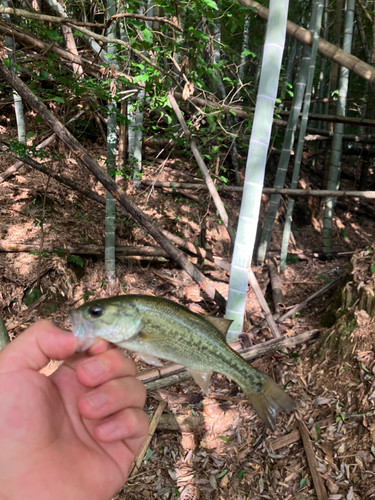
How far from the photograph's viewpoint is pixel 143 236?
6.51m

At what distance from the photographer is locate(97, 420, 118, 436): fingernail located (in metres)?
1.24

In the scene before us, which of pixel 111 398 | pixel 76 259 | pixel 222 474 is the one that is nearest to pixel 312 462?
pixel 222 474

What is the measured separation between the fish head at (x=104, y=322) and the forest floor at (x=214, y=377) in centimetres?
239

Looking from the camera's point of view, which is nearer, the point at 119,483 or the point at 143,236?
the point at 119,483

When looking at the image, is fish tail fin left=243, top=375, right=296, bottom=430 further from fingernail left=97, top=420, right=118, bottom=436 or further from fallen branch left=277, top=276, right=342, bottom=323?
fallen branch left=277, top=276, right=342, bottom=323

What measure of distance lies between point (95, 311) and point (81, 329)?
0.09 meters

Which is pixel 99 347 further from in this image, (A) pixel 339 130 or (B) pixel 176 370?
(A) pixel 339 130

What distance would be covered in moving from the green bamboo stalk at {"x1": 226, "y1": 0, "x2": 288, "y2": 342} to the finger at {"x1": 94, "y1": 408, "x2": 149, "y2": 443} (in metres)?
2.66

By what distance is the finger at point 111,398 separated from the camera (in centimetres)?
121

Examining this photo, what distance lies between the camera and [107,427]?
125 centimetres

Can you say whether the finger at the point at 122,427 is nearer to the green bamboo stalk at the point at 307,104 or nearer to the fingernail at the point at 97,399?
the fingernail at the point at 97,399

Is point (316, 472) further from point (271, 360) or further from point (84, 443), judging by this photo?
point (84, 443)

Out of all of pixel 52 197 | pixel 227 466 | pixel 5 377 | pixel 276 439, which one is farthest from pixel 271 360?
pixel 52 197

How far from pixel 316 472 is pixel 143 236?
4.89 meters
